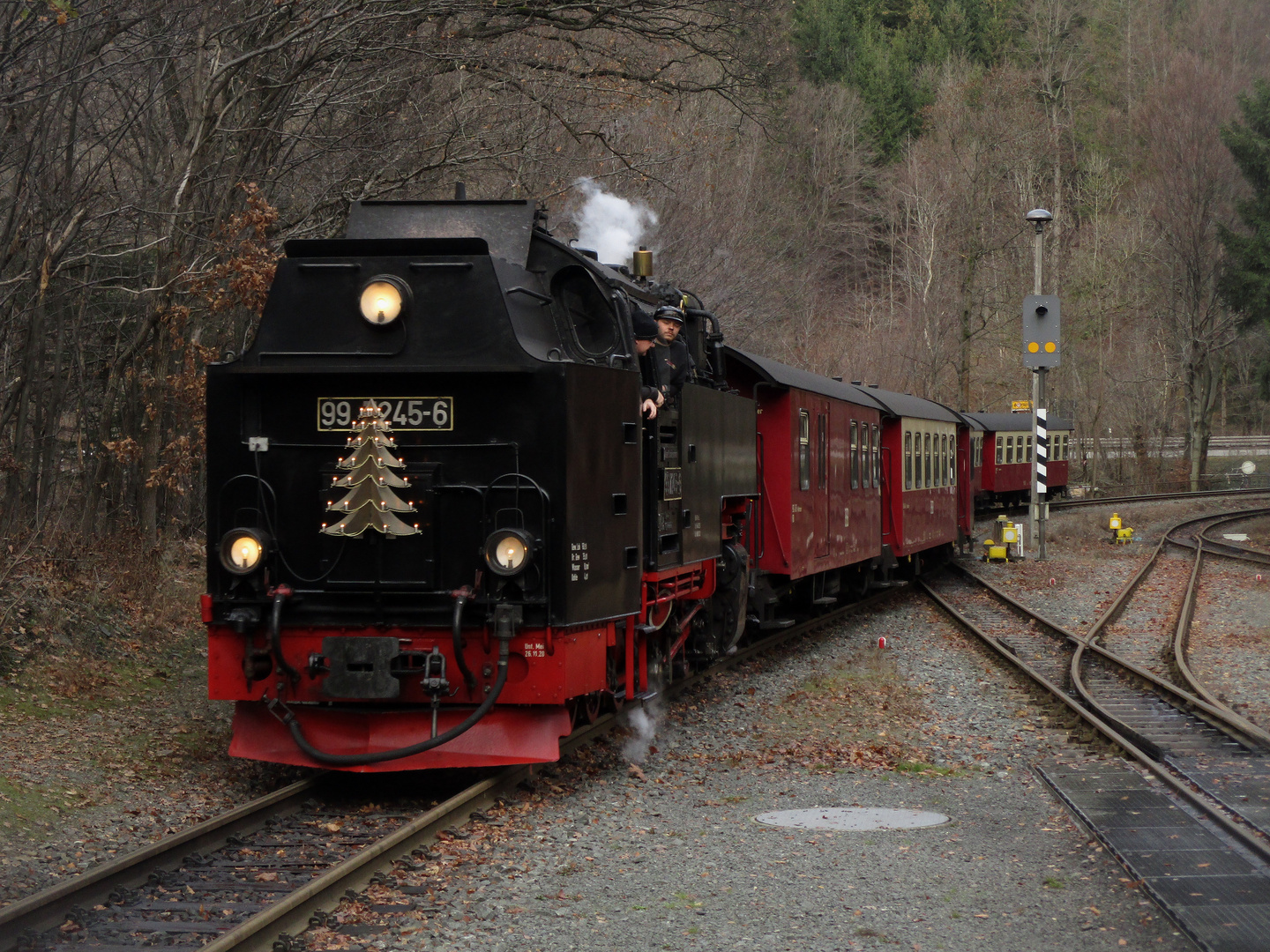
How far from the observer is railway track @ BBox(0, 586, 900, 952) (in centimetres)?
493

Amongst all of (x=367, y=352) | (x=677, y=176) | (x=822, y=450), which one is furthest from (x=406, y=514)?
(x=677, y=176)

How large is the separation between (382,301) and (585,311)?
1.36 m

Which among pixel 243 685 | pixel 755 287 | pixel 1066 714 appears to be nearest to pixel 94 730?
pixel 243 685

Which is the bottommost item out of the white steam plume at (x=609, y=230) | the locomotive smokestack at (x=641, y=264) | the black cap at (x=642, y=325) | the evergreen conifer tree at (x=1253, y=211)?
the black cap at (x=642, y=325)

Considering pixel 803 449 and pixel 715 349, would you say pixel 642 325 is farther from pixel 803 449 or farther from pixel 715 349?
pixel 803 449

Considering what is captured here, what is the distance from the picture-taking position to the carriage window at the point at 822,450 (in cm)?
1459

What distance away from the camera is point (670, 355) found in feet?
29.5

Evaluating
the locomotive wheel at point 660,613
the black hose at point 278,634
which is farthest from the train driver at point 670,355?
the black hose at point 278,634

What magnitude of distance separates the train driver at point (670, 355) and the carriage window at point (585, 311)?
0.41 meters

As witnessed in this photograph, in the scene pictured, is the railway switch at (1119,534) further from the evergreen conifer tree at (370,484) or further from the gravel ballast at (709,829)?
the evergreen conifer tree at (370,484)

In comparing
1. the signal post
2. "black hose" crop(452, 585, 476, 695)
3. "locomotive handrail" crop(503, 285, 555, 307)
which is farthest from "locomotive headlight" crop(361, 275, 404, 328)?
the signal post

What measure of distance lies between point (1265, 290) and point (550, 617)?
30.6m

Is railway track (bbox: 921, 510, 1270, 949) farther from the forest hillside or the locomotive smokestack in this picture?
the forest hillside

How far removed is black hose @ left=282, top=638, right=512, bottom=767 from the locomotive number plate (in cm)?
122
